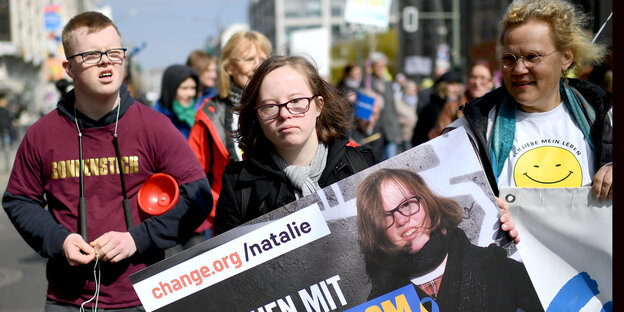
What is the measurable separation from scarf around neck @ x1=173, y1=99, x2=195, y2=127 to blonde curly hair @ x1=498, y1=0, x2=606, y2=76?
3615 mm

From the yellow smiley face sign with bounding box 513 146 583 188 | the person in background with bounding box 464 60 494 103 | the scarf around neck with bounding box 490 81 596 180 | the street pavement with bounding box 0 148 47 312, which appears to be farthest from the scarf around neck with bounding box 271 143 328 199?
the street pavement with bounding box 0 148 47 312

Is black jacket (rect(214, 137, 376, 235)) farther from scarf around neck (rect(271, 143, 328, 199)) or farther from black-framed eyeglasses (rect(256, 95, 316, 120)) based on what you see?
black-framed eyeglasses (rect(256, 95, 316, 120))

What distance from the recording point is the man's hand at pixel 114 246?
2.90 metres

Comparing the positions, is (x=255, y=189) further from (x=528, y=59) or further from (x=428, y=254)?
(x=528, y=59)

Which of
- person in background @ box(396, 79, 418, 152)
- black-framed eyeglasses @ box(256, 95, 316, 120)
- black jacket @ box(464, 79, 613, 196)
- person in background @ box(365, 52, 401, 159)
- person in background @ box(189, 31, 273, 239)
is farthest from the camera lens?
person in background @ box(396, 79, 418, 152)

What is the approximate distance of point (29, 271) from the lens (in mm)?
8219

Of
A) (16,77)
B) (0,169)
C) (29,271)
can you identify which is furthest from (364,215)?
(16,77)

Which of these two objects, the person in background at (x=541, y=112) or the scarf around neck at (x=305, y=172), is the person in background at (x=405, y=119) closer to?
the person in background at (x=541, y=112)

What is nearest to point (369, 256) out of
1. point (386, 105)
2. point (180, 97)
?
point (180, 97)

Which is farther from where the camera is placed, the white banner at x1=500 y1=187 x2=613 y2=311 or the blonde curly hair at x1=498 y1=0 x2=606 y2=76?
the blonde curly hair at x1=498 y1=0 x2=606 y2=76

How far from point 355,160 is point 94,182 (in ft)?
3.65

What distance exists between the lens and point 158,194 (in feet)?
10.2

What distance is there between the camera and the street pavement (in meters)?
6.70

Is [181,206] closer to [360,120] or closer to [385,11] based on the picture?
[360,120]
